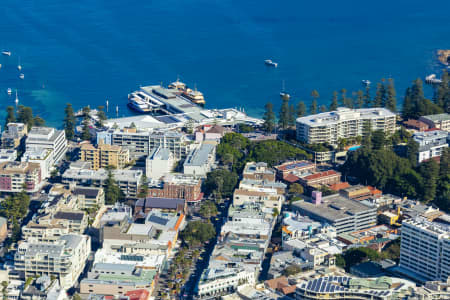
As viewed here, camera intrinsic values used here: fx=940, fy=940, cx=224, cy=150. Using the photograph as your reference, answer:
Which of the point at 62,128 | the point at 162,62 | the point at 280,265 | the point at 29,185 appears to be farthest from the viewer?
the point at 162,62

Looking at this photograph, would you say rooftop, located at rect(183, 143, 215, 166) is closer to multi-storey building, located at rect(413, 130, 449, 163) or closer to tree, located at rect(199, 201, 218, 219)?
tree, located at rect(199, 201, 218, 219)

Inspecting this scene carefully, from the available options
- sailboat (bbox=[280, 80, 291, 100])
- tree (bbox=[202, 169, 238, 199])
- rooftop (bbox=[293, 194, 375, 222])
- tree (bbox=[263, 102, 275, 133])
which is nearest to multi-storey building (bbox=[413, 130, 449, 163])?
rooftop (bbox=[293, 194, 375, 222])

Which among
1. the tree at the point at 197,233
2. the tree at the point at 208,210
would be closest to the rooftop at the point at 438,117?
the tree at the point at 208,210

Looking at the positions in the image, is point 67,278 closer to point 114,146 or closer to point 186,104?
point 114,146

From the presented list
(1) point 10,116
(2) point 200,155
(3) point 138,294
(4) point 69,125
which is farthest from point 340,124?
(3) point 138,294

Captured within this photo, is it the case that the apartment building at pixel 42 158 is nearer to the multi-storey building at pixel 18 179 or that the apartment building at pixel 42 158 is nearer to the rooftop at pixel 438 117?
the multi-storey building at pixel 18 179

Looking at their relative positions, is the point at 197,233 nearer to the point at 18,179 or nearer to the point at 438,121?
the point at 18,179

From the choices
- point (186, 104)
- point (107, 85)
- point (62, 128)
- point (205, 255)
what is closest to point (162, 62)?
point (107, 85)
